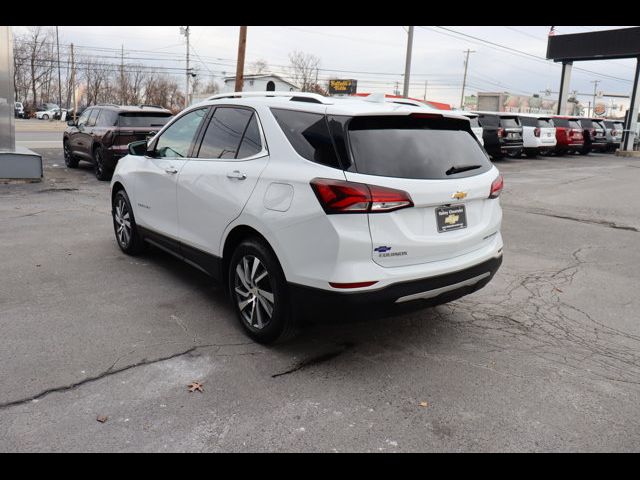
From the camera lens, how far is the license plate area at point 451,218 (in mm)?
3656

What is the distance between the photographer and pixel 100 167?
1286cm

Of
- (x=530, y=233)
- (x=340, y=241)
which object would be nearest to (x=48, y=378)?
(x=340, y=241)

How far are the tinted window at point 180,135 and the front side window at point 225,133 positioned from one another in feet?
0.89

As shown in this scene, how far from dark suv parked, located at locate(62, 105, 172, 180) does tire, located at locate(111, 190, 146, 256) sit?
624 centimetres

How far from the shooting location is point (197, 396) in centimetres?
331

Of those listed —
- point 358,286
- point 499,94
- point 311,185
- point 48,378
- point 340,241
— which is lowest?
Answer: point 48,378

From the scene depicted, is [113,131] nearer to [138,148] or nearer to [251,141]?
[138,148]

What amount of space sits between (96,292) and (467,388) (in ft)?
11.3

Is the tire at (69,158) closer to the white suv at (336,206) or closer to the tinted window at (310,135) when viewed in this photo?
the white suv at (336,206)

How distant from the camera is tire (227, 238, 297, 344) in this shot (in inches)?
147

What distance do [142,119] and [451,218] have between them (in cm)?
1075

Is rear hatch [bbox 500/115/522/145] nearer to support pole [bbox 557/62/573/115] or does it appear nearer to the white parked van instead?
the white parked van

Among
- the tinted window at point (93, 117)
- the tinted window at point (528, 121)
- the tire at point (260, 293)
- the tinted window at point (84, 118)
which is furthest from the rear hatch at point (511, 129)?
the tire at point (260, 293)
